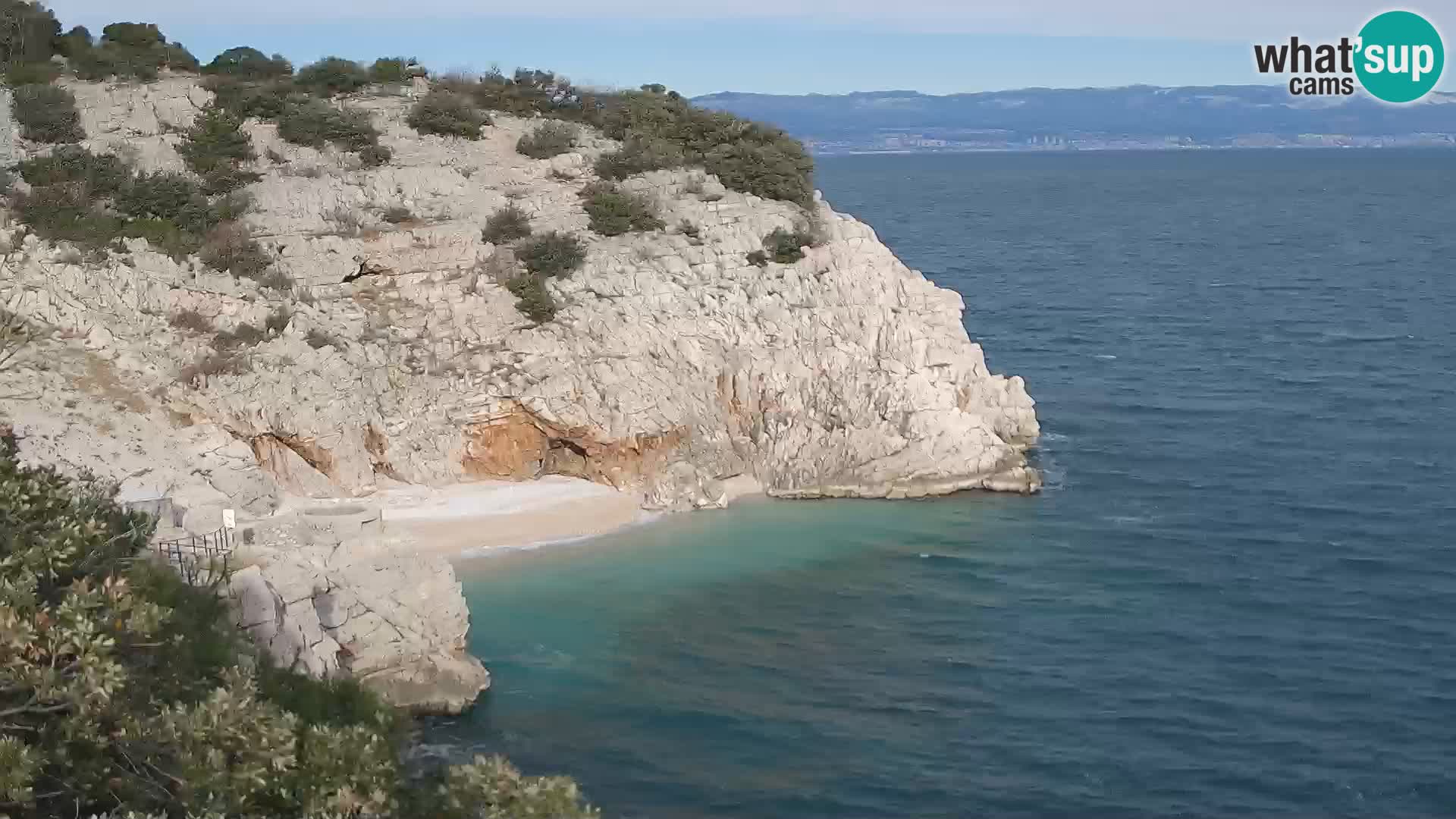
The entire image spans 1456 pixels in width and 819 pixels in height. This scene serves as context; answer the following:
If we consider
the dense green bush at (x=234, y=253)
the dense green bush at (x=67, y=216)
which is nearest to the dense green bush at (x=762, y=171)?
the dense green bush at (x=234, y=253)

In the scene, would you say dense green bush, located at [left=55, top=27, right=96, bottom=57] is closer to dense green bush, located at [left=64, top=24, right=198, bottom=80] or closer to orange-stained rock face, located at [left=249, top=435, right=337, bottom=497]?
dense green bush, located at [left=64, top=24, right=198, bottom=80]

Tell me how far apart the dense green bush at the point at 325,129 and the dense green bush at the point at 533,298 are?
832 centimetres

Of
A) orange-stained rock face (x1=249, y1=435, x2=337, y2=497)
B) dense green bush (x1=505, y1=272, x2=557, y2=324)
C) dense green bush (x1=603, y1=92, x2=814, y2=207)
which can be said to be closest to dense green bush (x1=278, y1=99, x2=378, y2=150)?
dense green bush (x1=603, y1=92, x2=814, y2=207)

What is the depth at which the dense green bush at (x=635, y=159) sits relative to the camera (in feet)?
146

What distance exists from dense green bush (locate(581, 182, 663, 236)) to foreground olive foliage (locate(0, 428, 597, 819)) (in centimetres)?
2977

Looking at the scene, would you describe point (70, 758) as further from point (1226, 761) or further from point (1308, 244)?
point (1308, 244)

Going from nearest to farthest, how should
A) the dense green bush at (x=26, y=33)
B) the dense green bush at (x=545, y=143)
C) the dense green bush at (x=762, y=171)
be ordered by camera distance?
the dense green bush at (x=762, y=171)
the dense green bush at (x=545, y=143)
the dense green bush at (x=26, y=33)

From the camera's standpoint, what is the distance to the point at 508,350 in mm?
38375

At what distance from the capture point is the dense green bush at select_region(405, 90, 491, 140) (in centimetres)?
4572

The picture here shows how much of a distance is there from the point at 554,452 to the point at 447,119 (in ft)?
43.8

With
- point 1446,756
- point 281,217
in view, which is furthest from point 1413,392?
Answer: point 281,217

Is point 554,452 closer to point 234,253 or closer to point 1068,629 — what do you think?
point 234,253

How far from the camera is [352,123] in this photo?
1756 inches

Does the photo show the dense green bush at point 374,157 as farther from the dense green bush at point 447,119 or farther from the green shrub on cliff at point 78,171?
the green shrub on cliff at point 78,171
